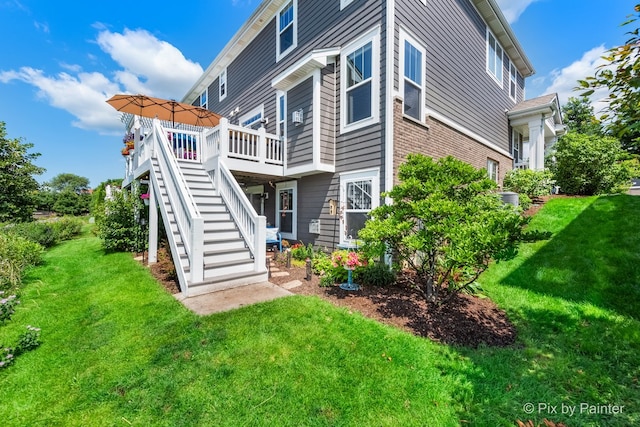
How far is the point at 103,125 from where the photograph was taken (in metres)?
41.5

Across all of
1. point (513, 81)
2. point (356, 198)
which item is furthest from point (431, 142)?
point (513, 81)

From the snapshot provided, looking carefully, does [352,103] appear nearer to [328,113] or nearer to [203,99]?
[328,113]

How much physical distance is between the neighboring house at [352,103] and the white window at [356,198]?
27mm

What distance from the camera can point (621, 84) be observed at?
76.4 inches

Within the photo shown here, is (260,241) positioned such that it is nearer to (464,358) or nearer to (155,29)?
(464,358)

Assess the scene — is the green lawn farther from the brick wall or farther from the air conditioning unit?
the air conditioning unit

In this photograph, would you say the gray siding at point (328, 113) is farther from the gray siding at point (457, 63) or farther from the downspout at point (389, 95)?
the gray siding at point (457, 63)

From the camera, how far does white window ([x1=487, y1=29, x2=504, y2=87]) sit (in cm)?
1072

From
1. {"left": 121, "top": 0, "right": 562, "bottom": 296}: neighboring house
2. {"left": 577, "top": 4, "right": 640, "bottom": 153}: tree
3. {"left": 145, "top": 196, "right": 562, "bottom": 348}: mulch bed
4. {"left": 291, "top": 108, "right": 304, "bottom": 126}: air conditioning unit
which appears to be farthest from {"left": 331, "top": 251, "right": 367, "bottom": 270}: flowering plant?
{"left": 291, "top": 108, "right": 304, "bottom": 126}: air conditioning unit

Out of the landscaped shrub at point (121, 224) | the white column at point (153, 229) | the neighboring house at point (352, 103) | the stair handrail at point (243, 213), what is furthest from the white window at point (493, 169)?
the landscaped shrub at point (121, 224)

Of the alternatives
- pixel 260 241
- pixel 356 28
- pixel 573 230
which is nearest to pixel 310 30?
pixel 356 28

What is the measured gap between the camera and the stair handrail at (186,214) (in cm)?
487

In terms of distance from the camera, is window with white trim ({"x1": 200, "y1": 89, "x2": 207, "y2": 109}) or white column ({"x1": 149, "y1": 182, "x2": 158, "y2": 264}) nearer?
white column ({"x1": 149, "y1": 182, "x2": 158, "y2": 264})

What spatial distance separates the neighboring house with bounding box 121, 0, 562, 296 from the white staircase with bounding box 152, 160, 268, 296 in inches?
25.3
